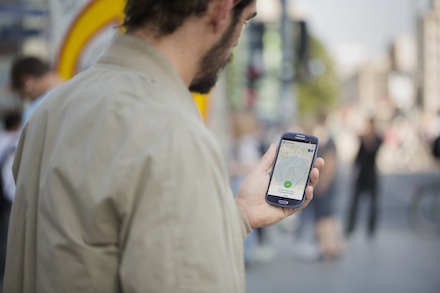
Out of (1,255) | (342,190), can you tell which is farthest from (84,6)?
(342,190)

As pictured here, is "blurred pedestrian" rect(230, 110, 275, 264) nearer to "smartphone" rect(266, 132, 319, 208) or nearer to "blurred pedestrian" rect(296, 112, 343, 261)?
"blurred pedestrian" rect(296, 112, 343, 261)

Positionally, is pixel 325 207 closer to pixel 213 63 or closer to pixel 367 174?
pixel 367 174

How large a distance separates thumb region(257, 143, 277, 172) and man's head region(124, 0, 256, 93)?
10.8 inches

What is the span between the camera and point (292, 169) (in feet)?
6.72

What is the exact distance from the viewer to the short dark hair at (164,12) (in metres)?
1.62

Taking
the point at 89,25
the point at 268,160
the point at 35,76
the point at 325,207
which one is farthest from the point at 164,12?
the point at 325,207

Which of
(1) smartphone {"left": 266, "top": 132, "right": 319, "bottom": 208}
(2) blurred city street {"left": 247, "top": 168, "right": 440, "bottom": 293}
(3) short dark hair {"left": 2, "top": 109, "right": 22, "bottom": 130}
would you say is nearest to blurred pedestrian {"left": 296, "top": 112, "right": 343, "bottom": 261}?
(2) blurred city street {"left": 247, "top": 168, "right": 440, "bottom": 293}

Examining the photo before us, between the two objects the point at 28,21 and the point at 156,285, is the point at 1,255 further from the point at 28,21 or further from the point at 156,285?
the point at 156,285

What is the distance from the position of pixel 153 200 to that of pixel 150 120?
0.16 m

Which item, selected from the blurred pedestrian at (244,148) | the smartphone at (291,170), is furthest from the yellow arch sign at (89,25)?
the blurred pedestrian at (244,148)

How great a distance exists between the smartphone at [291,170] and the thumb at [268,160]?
2cm

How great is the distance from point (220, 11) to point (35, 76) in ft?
9.31

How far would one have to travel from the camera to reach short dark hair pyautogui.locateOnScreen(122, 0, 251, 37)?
162 cm

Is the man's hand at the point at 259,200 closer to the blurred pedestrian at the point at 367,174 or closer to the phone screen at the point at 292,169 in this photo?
the phone screen at the point at 292,169
